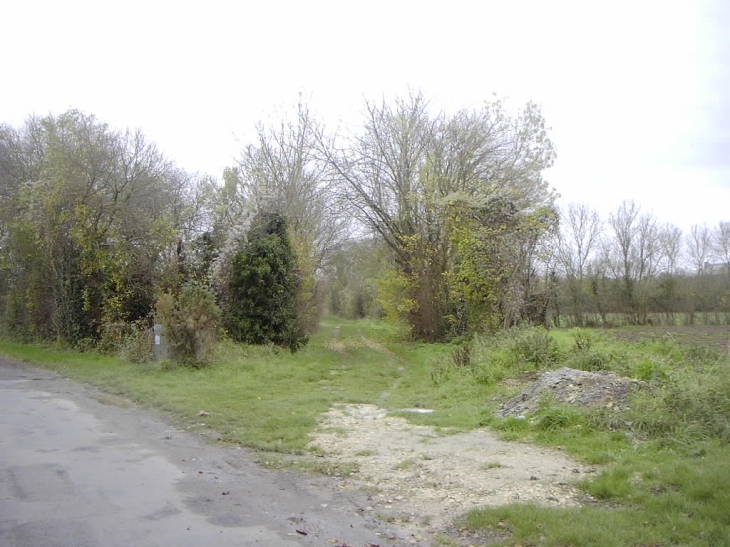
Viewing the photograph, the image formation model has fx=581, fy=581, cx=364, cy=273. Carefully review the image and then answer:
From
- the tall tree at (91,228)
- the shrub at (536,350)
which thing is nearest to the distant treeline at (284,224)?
the tall tree at (91,228)

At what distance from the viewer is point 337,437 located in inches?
344

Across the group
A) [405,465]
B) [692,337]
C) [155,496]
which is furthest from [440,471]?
[692,337]

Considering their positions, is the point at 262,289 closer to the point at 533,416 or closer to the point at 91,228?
the point at 91,228

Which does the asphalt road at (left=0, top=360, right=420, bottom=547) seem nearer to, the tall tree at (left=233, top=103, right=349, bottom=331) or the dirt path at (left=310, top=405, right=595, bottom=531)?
the dirt path at (left=310, top=405, right=595, bottom=531)

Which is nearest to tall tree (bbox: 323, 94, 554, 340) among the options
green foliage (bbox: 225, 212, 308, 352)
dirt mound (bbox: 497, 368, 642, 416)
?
green foliage (bbox: 225, 212, 308, 352)

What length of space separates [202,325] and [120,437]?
6.99 meters

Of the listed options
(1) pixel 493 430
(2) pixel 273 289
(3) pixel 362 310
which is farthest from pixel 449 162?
(3) pixel 362 310

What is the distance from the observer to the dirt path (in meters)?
5.75

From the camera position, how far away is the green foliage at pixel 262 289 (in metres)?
19.5

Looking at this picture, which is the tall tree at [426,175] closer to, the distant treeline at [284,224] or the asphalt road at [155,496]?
the distant treeline at [284,224]

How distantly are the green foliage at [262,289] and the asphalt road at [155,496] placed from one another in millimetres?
10061

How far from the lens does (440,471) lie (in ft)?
22.5

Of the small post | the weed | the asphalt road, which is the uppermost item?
the small post

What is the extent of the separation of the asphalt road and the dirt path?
44 centimetres
